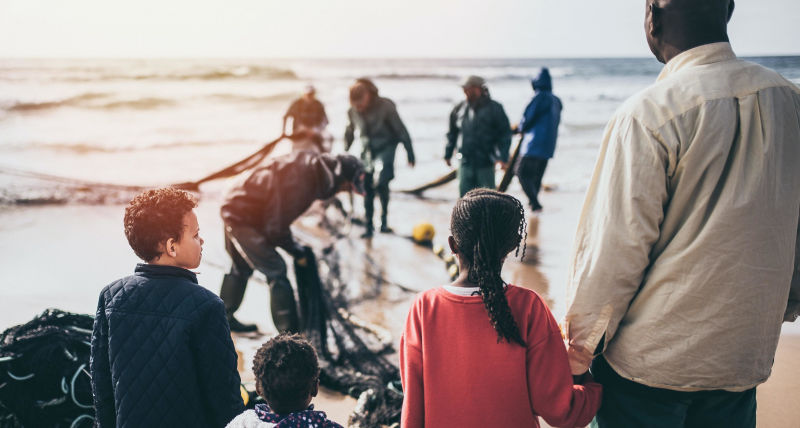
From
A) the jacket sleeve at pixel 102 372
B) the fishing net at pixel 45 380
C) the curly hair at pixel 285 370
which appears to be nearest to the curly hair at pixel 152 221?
the jacket sleeve at pixel 102 372

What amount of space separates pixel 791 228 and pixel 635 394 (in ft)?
2.02

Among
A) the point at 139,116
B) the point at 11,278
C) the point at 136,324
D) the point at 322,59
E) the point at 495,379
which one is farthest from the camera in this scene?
the point at 322,59

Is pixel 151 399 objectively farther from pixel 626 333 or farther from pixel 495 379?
pixel 626 333

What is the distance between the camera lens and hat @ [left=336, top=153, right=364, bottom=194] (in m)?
4.11

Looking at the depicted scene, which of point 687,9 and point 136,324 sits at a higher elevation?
point 687,9

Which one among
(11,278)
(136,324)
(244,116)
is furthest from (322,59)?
(136,324)

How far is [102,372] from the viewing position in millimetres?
1920

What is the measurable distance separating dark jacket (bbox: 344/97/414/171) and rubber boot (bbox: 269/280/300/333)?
372 centimetres

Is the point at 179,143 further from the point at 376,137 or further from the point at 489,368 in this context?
the point at 489,368

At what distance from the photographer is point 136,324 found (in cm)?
184

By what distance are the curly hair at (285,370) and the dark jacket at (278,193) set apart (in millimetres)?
2230

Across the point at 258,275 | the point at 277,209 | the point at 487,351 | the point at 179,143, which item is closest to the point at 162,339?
the point at 487,351

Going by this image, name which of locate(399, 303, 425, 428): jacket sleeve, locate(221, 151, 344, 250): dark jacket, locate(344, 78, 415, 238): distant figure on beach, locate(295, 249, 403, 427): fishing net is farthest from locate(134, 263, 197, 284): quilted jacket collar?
locate(344, 78, 415, 238): distant figure on beach

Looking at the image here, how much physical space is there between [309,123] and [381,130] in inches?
43.2
